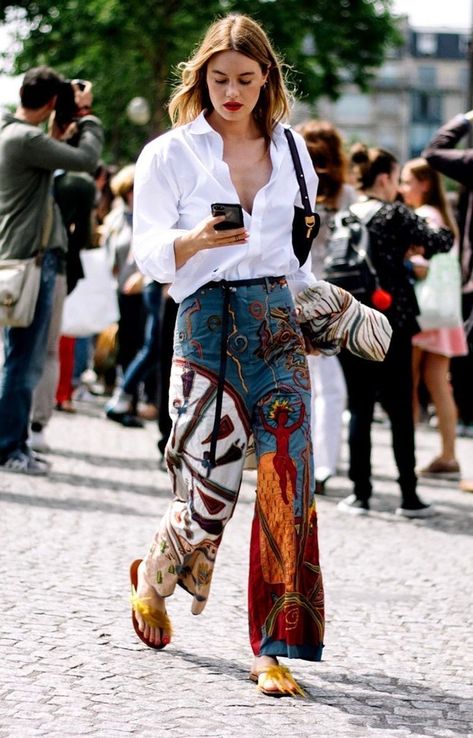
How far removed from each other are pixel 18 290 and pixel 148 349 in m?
4.00

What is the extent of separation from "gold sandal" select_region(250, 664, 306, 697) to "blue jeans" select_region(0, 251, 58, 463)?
15.1 feet

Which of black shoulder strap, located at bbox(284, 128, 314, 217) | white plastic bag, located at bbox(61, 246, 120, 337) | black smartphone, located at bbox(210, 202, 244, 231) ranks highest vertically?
white plastic bag, located at bbox(61, 246, 120, 337)

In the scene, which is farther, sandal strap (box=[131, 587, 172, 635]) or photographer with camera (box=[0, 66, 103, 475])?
photographer with camera (box=[0, 66, 103, 475])

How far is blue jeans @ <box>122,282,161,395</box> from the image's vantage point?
12.3 m

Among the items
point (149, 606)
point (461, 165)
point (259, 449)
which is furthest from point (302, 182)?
point (461, 165)

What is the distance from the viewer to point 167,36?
1302 inches

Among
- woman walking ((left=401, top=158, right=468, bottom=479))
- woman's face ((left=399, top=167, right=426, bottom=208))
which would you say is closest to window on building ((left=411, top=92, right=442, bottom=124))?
woman walking ((left=401, top=158, right=468, bottom=479))

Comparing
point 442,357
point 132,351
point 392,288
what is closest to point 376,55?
point 132,351

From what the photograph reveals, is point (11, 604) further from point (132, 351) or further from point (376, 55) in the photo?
point (376, 55)

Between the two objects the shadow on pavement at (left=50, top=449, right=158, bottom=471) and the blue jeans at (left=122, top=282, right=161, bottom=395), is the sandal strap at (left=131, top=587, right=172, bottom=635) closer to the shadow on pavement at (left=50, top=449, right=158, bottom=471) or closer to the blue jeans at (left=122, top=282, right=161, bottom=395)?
the shadow on pavement at (left=50, top=449, right=158, bottom=471)

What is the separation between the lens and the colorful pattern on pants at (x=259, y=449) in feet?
14.9

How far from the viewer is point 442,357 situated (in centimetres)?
1110

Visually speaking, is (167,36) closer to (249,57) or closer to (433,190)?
(433,190)

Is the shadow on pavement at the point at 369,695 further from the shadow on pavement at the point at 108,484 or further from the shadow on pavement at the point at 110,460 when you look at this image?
the shadow on pavement at the point at 110,460
